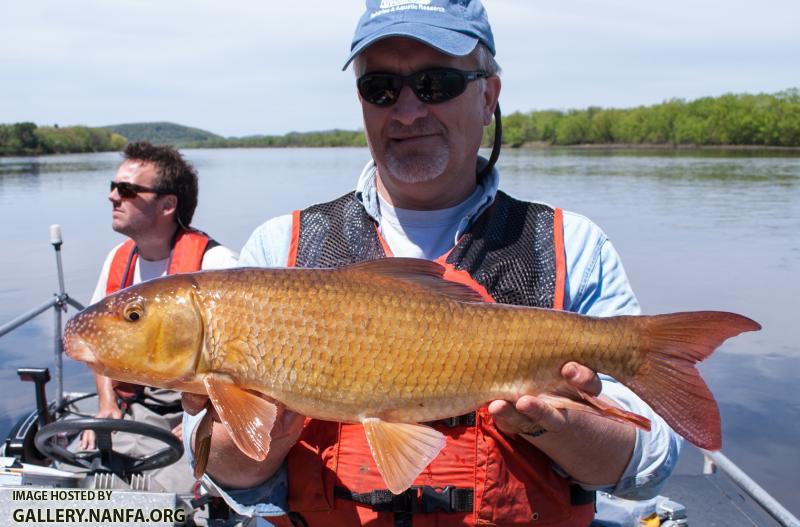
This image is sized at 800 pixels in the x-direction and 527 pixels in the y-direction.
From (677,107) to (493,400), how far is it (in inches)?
4665

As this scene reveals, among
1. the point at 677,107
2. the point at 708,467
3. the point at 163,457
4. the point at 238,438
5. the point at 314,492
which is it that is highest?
the point at 677,107

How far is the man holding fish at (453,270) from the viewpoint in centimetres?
262

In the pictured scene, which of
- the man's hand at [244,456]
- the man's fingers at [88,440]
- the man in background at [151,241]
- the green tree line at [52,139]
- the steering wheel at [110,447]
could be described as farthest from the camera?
the green tree line at [52,139]

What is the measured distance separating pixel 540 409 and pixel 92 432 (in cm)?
435

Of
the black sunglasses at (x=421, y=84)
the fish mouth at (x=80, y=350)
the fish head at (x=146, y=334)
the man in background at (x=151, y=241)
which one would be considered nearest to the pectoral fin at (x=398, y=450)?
the fish head at (x=146, y=334)

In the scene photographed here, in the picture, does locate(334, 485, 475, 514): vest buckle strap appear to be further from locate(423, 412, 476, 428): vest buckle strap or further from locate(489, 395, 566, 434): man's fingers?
locate(489, 395, 566, 434): man's fingers

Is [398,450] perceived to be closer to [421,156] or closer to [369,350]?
[369,350]

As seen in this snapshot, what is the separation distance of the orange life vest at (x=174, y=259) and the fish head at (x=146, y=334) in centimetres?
370

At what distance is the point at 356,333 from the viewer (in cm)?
230

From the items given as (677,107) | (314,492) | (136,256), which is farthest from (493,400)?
(677,107)

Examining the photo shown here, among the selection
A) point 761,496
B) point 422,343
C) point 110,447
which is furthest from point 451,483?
point 110,447

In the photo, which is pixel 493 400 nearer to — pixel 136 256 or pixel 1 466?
pixel 1 466

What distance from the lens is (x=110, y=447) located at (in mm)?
4594

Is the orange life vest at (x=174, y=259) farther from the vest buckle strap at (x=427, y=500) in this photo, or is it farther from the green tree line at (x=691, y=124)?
the green tree line at (x=691, y=124)
